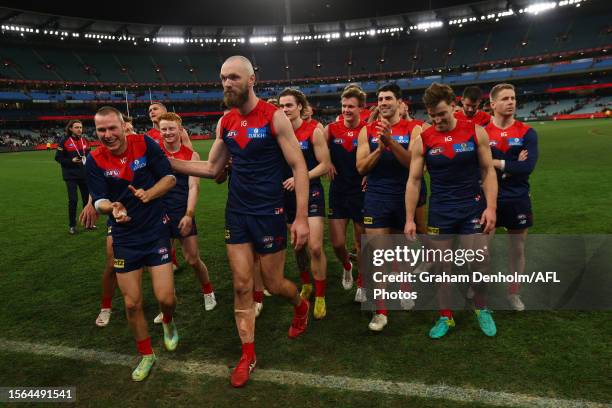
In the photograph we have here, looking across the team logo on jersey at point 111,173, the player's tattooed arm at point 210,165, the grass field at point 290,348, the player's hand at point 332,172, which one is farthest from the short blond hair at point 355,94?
the team logo on jersey at point 111,173

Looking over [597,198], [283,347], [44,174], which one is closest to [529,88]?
[597,198]

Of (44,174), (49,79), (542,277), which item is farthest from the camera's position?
(49,79)

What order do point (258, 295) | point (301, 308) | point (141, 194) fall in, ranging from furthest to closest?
point (258, 295)
point (301, 308)
point (141, 194)

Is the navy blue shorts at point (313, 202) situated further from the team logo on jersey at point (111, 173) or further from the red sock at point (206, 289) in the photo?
the team logo on jersey at point (111, 173)

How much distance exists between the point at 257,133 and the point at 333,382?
217cm

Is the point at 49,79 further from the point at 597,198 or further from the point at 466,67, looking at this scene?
the point at 597,198

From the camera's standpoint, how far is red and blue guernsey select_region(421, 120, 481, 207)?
366 centimetres

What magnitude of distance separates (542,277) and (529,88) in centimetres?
6463

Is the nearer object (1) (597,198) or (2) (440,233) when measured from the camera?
(2) (440,233)

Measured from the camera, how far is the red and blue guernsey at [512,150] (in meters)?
4.10

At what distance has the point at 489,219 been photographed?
146 inches

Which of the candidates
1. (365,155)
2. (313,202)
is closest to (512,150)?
(365,155)

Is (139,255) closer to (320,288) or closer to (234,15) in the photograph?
(320,288)

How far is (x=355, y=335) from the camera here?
3.85 metres
